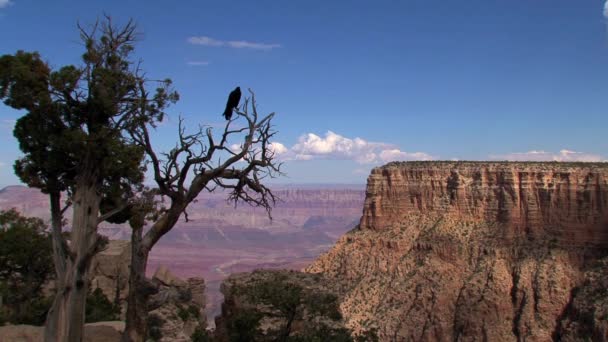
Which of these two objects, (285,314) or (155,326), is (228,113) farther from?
(155,326)

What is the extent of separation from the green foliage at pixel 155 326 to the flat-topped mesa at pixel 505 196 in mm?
50920

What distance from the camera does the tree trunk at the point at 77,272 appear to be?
1280 centimetres

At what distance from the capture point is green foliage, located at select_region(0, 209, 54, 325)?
2297 centimetres

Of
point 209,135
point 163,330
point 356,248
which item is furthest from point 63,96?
point 356,248

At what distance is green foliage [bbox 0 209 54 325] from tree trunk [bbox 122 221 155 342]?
1129 centimetres

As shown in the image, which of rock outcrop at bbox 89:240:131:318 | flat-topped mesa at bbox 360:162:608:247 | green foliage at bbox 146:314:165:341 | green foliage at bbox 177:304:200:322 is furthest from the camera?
flat-topped mesa at bbox 360:162:608:247

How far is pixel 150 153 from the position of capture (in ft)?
43.1

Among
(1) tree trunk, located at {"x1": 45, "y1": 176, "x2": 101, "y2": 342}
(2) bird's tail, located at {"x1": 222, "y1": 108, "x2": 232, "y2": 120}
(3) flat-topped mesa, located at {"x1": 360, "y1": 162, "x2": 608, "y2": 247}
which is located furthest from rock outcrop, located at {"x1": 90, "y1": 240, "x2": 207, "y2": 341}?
(3) flat-topped mesa, located at {"x1": 360, "y1": 162, "x2": 608, "y2": 247}

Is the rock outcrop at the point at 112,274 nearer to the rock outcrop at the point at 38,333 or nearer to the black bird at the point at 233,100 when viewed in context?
the rock outcrop at the point at 38,333

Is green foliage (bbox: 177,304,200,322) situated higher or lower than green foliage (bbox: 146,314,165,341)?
lower

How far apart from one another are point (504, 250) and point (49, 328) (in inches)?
2141

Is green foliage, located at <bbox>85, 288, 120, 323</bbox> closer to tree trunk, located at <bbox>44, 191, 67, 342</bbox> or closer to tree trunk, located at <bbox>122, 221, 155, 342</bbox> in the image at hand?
tree trunk, located at <bbox>44, 191, 67, 342</bbox>

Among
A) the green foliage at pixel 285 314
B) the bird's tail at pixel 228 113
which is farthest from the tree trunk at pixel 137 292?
the bird's tail at pixel 228 113

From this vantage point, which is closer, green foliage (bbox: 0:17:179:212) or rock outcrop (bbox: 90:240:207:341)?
green foliage (bbox: 0:17:179:212)
